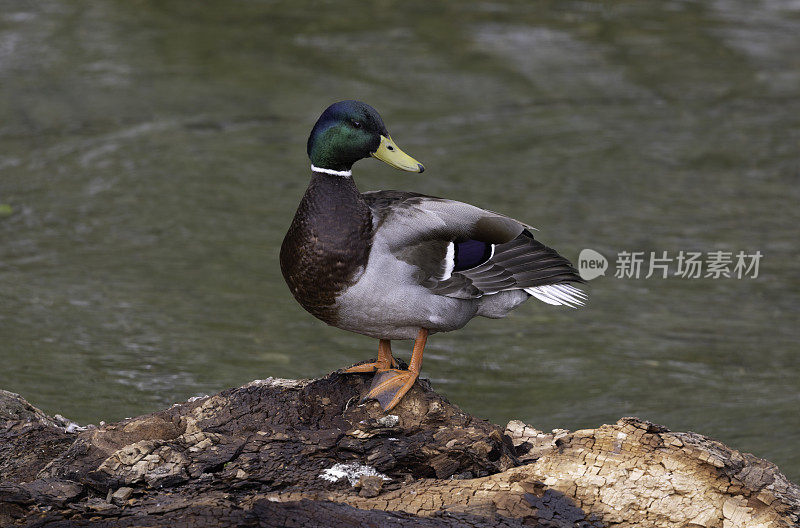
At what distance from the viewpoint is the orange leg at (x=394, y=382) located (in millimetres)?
A: 4004

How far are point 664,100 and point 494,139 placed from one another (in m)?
1.99

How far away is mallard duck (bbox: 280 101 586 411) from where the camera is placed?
4.02 metres

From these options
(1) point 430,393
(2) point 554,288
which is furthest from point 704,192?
(1) point 430,393

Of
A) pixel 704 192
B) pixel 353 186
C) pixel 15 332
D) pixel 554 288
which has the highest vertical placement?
pixel 353 186

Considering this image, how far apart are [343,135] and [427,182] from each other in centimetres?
515

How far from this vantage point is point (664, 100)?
1110 centimetres

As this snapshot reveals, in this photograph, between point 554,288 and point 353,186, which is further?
point 554,288

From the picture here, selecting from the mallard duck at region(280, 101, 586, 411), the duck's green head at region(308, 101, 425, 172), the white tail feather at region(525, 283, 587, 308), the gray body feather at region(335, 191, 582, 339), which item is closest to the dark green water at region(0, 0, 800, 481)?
the white tail feather at region(525, 283, 587, 308)

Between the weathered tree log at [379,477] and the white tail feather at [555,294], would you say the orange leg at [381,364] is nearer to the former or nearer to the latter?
the weathered tree log at [379,477]

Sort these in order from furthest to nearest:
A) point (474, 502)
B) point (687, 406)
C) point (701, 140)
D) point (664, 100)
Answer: point (664, 100) → point (701, 140) → point (687, 406) → point (474, 502)

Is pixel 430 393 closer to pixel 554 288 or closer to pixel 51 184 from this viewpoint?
pixel 554 288

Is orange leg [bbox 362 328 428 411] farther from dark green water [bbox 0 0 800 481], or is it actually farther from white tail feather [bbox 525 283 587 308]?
dark green water [bbox 0 0 800 481]

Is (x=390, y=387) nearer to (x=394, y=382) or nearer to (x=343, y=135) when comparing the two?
(x=394, y=382)

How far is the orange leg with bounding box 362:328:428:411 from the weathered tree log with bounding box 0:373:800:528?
0.04m
